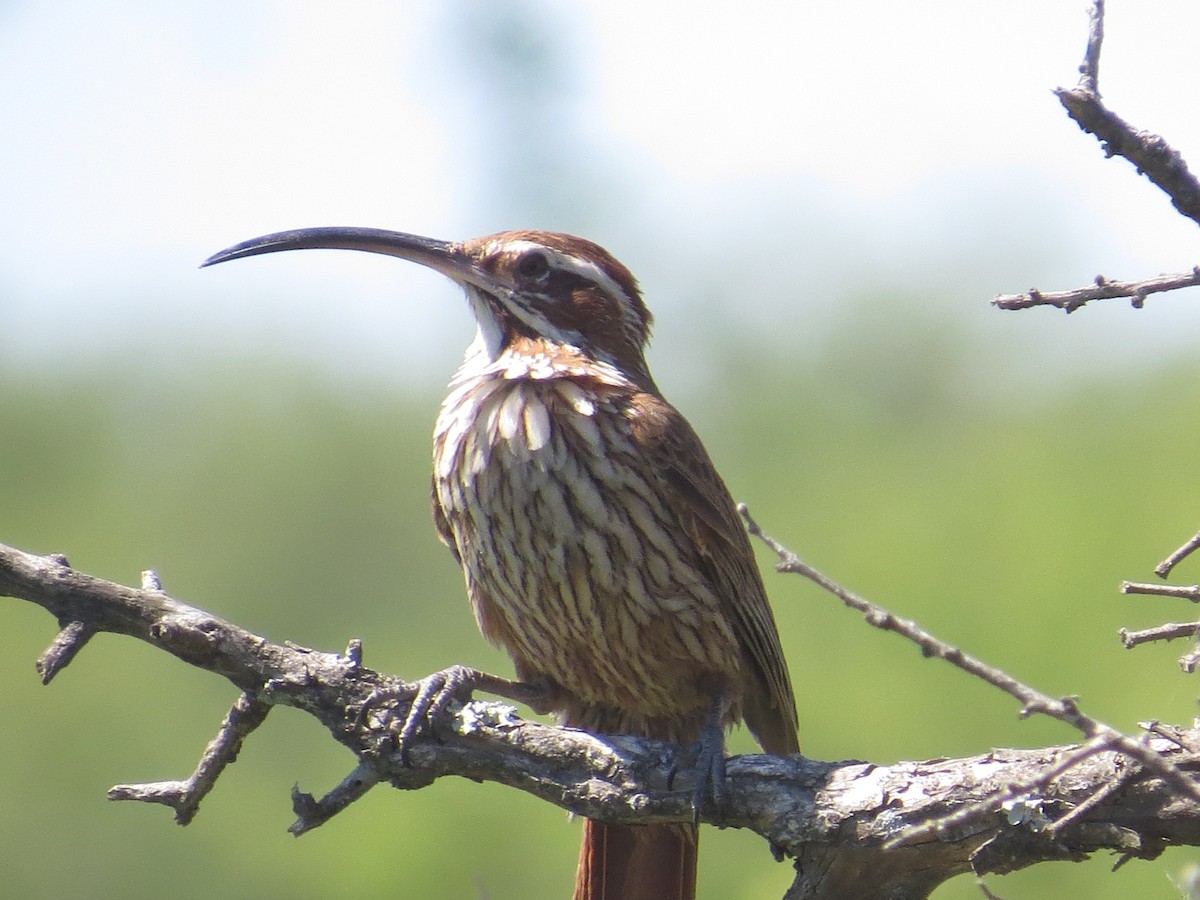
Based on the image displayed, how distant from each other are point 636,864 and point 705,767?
0.89 meters

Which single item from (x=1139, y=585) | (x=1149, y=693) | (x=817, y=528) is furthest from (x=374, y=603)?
(x=1139, y=585)

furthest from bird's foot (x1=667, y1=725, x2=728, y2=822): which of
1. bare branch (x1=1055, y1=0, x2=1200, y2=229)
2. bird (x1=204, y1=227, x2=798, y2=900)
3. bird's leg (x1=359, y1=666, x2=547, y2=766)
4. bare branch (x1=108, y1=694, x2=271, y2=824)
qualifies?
bare branch (x1=1055, y1=0, x2=1200, y2=229)

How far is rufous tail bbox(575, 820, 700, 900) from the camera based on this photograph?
15.9ft

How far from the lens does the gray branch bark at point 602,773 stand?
3.51 metres

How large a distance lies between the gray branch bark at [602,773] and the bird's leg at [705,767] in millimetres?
27

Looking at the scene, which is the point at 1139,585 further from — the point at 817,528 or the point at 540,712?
the point at 817,528

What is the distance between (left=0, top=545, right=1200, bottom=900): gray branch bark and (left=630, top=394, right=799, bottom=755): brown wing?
766 mm

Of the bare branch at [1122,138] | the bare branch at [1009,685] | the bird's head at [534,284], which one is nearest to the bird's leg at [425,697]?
the bird's head at [534,284]

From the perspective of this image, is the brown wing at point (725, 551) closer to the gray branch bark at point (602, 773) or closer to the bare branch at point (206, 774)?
the gray branch bark at point (602, 773)

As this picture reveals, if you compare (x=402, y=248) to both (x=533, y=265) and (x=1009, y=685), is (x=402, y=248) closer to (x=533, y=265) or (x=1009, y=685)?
(x=533, y=265)

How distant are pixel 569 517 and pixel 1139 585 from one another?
1.87 m

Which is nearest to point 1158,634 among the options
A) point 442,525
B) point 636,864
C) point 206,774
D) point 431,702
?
point 431,702

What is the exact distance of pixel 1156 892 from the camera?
10.2 metres

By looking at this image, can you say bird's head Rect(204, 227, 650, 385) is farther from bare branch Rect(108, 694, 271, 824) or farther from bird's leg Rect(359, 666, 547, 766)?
bare branch Rect(108, 694, 271, 824)
